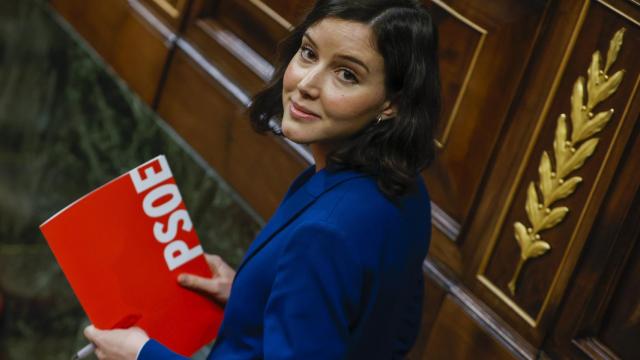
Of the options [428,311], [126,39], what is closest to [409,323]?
[428,311]

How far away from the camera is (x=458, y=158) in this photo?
66.7 inches

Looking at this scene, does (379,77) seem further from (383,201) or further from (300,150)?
(300,150)

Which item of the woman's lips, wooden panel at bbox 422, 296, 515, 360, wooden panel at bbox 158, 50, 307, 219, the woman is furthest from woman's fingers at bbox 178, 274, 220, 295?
wooden panel at bbox 158, 50, 307, 219

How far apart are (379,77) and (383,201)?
0.11 metres

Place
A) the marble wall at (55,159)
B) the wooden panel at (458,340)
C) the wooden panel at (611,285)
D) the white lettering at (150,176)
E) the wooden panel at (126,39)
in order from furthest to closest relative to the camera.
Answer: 1. the wooden panel at (126,39)
2. the marble wall at (55,159)
3. the wooden panel at (458,340)
4. the wooden panel at (611,285)
5. the white lettering at (150,176)

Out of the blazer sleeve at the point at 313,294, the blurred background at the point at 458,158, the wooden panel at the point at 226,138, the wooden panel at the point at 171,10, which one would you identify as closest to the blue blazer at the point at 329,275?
the blazer sleeve at the point at 313,294

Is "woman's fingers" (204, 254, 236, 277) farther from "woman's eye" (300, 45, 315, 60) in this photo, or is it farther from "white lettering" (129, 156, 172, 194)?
"woman's eye" (300, 45, 315, 60)

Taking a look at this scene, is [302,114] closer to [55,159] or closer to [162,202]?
[162,202]

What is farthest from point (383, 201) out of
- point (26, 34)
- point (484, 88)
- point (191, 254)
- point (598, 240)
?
point (26, 34)

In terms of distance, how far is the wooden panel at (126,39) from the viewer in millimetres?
2271

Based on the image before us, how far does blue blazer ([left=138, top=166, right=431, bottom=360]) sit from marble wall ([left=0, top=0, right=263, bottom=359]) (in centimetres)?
98

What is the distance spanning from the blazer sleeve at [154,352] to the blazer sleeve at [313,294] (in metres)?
0.19

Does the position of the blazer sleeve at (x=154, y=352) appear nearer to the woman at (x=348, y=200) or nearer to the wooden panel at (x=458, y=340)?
the woman at (x=348, y=200)

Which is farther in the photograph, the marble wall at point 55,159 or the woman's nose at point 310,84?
the marble wall at point 55,159
